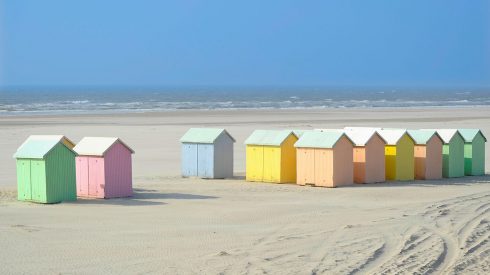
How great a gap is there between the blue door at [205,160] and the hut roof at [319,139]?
8.21ft

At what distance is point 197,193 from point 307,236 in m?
5.20

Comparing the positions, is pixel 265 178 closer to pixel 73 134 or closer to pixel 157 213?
pixel 157 213

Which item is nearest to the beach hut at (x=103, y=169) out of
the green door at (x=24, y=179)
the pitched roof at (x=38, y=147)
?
the pitched roof at (x=38, y=147)

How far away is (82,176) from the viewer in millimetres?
15352

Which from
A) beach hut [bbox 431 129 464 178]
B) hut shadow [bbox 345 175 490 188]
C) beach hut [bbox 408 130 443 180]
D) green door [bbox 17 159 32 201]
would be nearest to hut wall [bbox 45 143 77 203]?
green door [bbox 17 159 32 201]

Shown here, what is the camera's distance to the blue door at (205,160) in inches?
749

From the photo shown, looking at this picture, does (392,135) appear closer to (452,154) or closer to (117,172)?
(452,154)

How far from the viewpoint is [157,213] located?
43.7 feet

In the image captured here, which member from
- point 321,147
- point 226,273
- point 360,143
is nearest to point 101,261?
point 226,273

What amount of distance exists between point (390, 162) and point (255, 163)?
315cm

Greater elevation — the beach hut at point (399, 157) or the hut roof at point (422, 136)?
the hut roof at point (422, 136)

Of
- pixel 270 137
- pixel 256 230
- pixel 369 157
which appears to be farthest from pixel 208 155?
pixel 256 230

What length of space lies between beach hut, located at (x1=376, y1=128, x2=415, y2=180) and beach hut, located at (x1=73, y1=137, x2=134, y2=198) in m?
6.36

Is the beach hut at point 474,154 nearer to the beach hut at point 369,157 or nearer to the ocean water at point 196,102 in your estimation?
the beach hut at point 369,157
